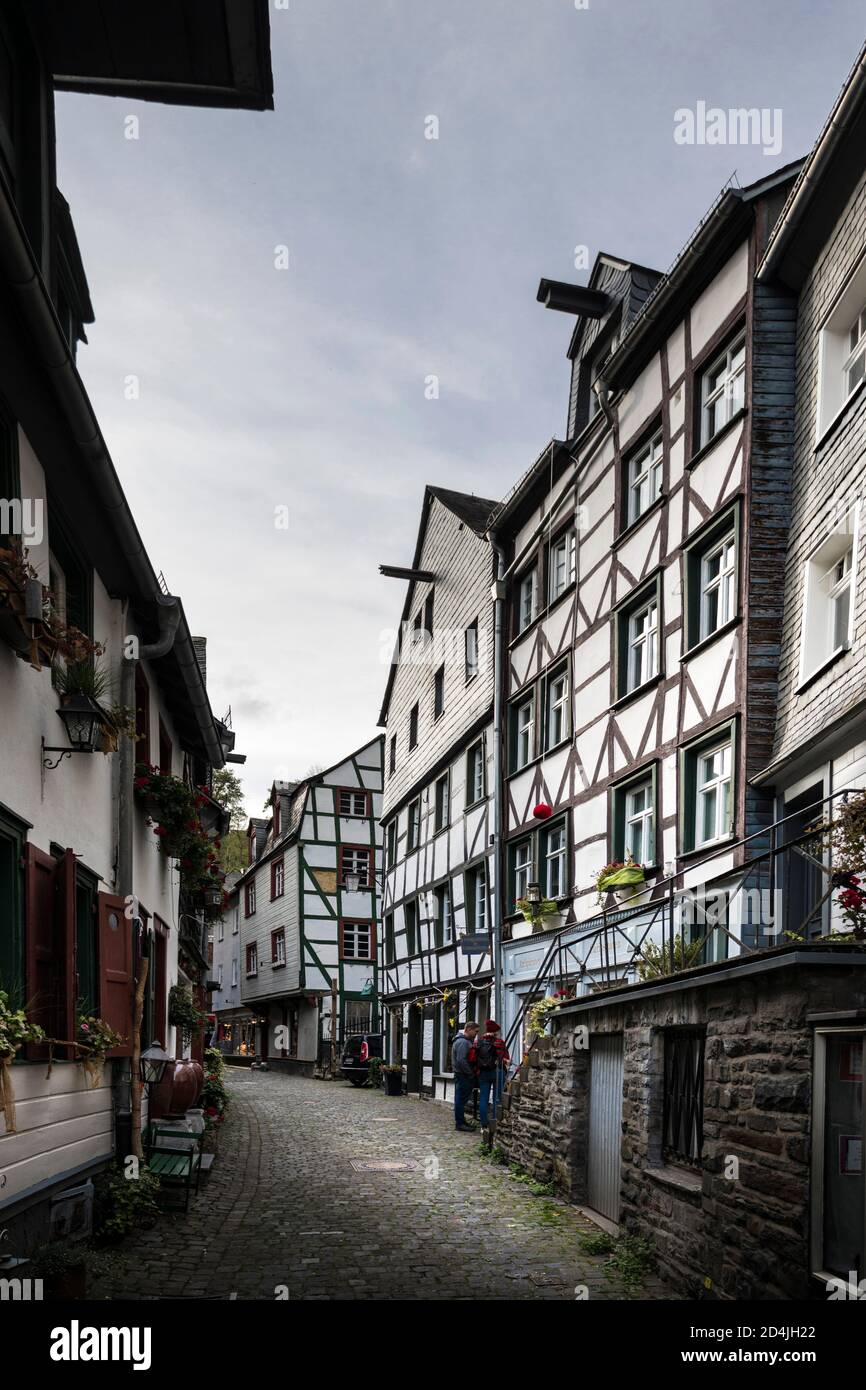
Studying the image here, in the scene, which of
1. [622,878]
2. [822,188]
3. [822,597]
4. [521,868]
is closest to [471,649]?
[521,868]

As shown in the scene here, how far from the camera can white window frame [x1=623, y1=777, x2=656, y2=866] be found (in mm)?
15109

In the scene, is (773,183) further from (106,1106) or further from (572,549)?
(106,1106)

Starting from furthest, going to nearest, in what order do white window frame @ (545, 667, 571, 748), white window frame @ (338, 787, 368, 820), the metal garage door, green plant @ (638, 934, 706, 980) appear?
white window frame @ (338, 787, 368, 820) < white window frame @ (545, 667, 571, 748) < the metal garage door < green plant @ (638, 934, 706, 980)

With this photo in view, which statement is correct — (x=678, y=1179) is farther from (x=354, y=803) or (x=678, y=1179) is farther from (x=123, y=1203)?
(x=354, y=803)

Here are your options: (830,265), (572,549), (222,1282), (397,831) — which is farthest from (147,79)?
(397,831)

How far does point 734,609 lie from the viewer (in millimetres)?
13039

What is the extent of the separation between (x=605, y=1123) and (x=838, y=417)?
645 cm

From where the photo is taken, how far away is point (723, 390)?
14.1m

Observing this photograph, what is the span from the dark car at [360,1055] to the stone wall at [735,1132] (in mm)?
21632

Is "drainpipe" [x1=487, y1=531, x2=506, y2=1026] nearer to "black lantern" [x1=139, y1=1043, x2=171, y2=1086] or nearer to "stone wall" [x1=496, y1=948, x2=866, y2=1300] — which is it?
"black lantern" [x1=139, y1=1043, x2=171, y2=1086]

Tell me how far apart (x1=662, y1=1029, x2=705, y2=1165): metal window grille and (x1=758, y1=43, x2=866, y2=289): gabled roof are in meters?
7.72

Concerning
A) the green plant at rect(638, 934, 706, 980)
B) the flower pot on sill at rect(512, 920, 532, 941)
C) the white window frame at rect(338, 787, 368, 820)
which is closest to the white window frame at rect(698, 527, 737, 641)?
the green plant at rect(638, 934, 706, 980)

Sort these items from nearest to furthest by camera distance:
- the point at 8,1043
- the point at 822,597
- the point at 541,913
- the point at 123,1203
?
the point at 8,1043 < the point at 123,1203 < the point at 822,597 < the point at 541,913

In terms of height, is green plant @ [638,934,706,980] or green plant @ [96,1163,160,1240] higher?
green plant @ [638,934,706,980]
